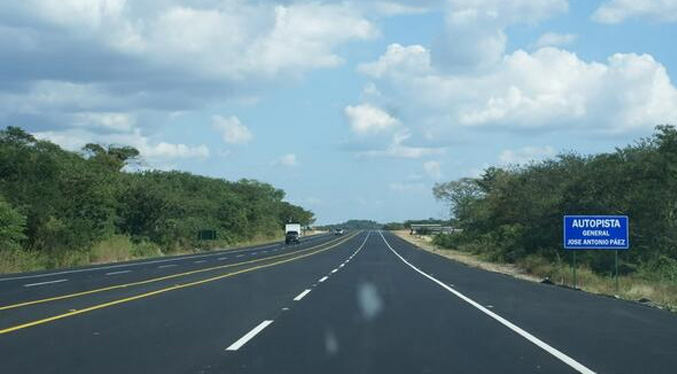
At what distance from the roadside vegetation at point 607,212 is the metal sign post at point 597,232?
5.32ft

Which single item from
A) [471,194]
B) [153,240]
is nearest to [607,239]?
[153,240]

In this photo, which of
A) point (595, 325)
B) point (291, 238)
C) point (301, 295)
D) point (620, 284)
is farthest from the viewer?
point (291, 238)

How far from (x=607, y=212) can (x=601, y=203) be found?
838 mm

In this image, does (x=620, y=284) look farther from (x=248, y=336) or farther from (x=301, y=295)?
(x=248, y=336)

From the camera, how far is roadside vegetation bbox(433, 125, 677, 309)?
3609cm

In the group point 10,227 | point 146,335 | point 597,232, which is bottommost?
point 146,335

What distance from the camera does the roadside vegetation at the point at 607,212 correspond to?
36094 mm

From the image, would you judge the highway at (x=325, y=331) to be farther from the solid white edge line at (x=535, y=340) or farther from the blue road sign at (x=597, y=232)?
the blue road sign at (x=597, y=232)

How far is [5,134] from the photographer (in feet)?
224

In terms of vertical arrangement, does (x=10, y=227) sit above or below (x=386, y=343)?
above

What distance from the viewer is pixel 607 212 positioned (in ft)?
144

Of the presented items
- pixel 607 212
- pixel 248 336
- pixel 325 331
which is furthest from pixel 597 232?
pixel 248 336

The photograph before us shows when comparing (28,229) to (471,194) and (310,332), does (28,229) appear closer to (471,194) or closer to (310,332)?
(310,332)

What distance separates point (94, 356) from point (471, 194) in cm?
10909
